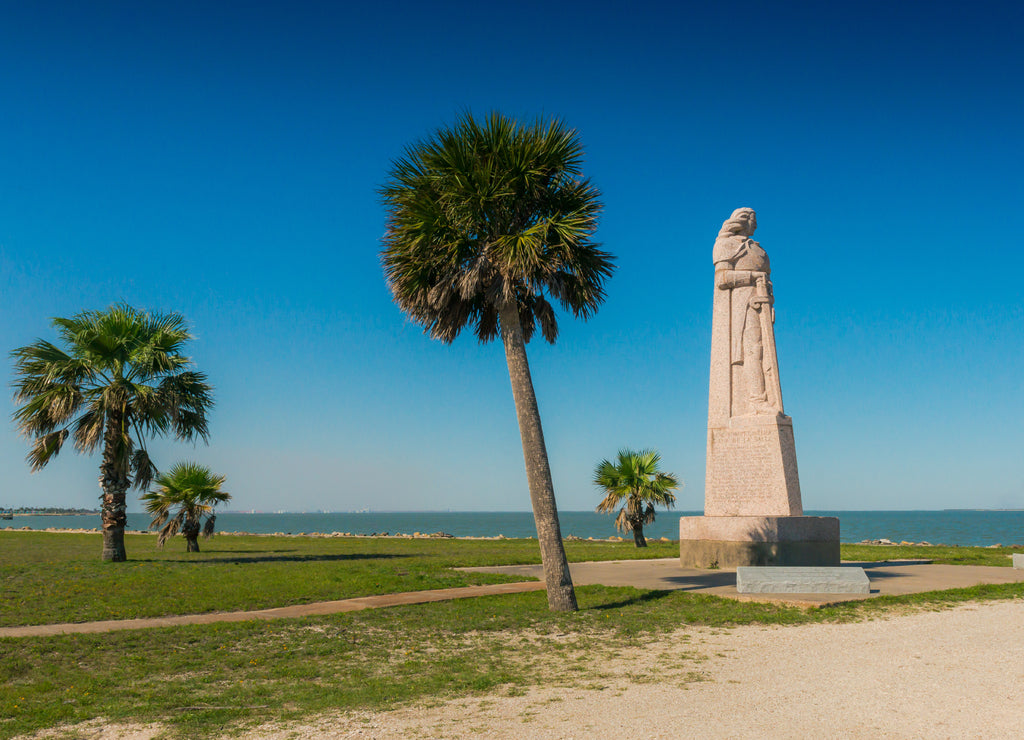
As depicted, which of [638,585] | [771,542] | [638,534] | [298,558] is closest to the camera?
[638,585]

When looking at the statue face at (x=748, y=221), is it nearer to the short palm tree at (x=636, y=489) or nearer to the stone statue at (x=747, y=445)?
the stone statue at (x=747, y=445)

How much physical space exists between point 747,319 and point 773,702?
14.4m

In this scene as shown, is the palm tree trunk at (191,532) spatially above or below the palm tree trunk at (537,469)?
below

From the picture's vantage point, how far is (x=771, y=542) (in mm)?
17969

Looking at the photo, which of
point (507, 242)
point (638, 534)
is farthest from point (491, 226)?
point (638, 534)

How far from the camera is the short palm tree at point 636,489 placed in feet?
98.0

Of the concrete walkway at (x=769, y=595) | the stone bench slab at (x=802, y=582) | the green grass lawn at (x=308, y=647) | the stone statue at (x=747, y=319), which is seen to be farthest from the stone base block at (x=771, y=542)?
the stone bench slab at (x=802, y=582)

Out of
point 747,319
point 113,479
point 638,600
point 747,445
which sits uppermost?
point 747,319

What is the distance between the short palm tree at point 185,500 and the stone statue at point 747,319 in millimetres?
16973

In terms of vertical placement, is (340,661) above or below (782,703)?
below

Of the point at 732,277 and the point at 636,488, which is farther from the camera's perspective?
the point at 636,488

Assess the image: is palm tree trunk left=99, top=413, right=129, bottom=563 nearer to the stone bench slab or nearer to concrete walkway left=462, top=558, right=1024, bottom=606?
concrete walkway left=462, top=558, right=1024, bottom=606

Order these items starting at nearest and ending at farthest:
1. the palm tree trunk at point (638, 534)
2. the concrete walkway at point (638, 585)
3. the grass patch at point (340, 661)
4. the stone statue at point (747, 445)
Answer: the grass patch at point (340, 661), the concrete walkway at point (638, 585), the stone statue at point (747, 445), the palm tree trunk at point (638, 534)

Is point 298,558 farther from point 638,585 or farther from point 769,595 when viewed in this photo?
point 769,595
